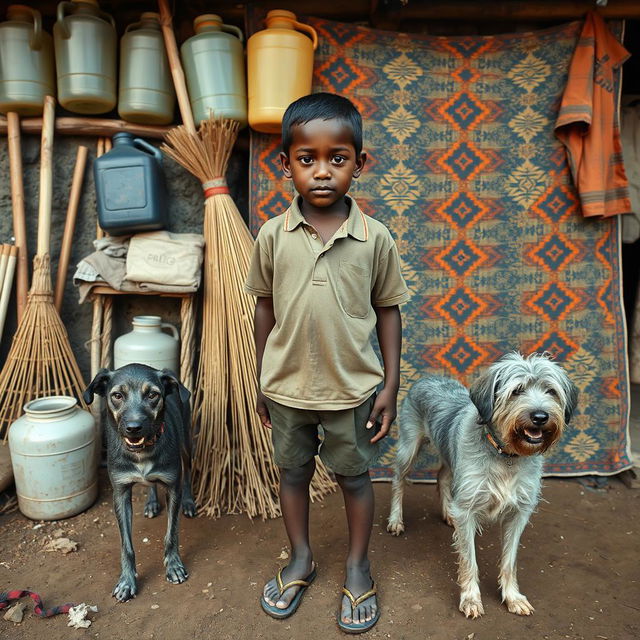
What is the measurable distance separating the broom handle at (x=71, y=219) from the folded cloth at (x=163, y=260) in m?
0.56

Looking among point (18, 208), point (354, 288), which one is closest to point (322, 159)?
point (354, 288)

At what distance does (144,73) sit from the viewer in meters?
3.24

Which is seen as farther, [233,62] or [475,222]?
[475,222]

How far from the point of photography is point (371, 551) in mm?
2652

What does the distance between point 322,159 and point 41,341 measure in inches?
95.2

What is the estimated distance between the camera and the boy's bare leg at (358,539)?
84.7 inches

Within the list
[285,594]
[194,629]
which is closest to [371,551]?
[285,594]

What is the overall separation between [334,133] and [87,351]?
2654 millimetres

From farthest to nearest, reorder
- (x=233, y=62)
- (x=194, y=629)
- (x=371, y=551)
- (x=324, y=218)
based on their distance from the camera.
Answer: (x=233, y=62), (x=371, y=551), (x=194, y=629), (x=324, y=218)

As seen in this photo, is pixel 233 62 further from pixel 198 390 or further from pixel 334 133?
pixel 198 390

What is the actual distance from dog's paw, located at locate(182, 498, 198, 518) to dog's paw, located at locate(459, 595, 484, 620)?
→ 157cm

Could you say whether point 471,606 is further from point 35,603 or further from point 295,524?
point 35,603

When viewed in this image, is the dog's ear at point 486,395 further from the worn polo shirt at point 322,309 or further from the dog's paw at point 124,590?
the dog's paw at point 124,590

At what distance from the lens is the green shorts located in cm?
203
